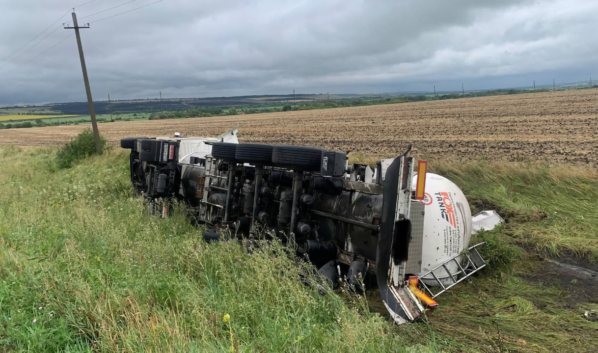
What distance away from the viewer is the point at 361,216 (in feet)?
17.6

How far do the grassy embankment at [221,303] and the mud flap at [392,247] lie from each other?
217 mm

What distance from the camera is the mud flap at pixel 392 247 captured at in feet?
15.0

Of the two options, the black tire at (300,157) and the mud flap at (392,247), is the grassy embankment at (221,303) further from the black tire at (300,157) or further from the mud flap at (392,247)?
the black tire at (300,157)

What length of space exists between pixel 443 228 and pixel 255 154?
8.23ft

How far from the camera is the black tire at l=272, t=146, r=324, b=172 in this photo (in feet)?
17.7

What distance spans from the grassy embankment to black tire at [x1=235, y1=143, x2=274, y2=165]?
116 centimetres

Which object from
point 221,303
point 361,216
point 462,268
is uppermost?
point 361,216

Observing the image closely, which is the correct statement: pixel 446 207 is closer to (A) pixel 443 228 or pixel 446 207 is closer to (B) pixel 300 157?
(A) pixel 443 228

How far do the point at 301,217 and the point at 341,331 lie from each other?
7.93ft

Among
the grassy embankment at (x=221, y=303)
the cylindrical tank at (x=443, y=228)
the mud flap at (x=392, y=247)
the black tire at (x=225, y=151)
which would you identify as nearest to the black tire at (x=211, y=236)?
the grassy embankment at (x=221, y=303)

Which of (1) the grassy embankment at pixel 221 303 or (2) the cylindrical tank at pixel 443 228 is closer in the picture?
(1) the grassy embankment at pixel 221 303

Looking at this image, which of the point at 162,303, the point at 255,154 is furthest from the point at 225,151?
the point at 162,303

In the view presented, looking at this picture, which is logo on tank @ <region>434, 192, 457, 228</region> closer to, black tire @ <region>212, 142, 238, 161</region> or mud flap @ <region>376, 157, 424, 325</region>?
mud flap @ <region>376, 157, 424, 325</region>

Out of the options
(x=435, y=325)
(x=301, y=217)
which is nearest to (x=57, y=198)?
(x=301, y=217)
